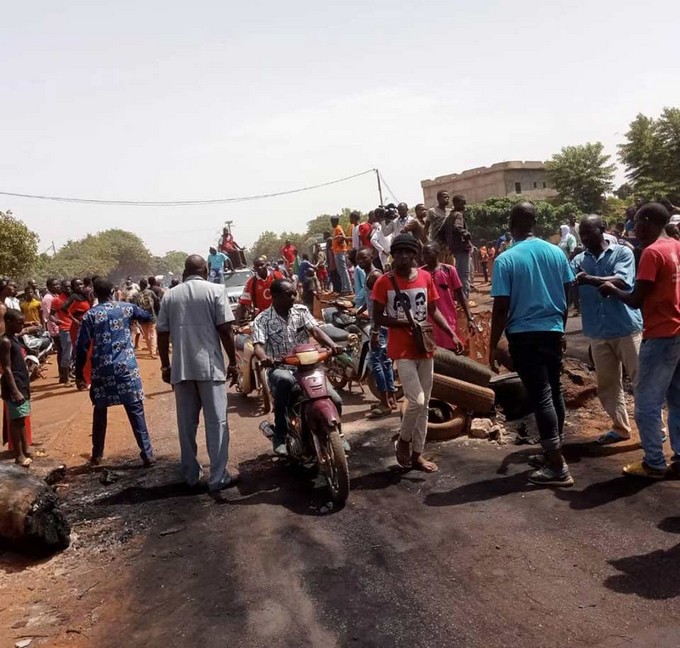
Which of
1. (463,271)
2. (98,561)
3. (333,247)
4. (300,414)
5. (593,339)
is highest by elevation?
(333,247)

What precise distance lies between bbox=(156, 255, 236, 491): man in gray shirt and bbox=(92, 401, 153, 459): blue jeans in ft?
3.58

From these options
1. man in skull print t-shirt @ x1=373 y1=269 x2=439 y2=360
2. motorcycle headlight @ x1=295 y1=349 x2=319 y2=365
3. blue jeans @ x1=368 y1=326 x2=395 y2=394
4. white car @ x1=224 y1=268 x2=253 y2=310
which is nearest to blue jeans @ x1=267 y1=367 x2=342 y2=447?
motorcycle headlight @ x1=295 y1=349 x2=319 y2=365

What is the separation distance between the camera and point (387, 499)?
4.79 metres

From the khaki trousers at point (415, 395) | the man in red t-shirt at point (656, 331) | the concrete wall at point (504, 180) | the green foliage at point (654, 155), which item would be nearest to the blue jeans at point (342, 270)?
the khaki trousers at point (415, 395)

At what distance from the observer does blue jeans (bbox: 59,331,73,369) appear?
1211 cm

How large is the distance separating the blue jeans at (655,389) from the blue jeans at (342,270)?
12.4 metres

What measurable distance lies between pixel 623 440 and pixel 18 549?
17.3 feet

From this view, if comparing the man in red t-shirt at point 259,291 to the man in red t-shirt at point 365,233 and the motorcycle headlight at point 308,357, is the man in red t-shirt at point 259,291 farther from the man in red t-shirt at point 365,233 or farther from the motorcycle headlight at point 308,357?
the man in red t-shirt at point 365,233

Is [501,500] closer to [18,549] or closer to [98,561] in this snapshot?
[98,561]

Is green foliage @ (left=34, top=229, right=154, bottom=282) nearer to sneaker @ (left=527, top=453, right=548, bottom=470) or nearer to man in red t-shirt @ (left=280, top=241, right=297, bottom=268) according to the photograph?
man in red t-shirt @ (left=280, top=241, right=297, bottom=268)

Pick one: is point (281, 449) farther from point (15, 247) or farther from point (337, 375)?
point (15, 247)

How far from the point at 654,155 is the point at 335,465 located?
42501mm

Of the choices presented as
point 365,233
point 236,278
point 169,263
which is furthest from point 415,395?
point 169,263

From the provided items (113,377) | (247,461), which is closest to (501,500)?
(247,461)
